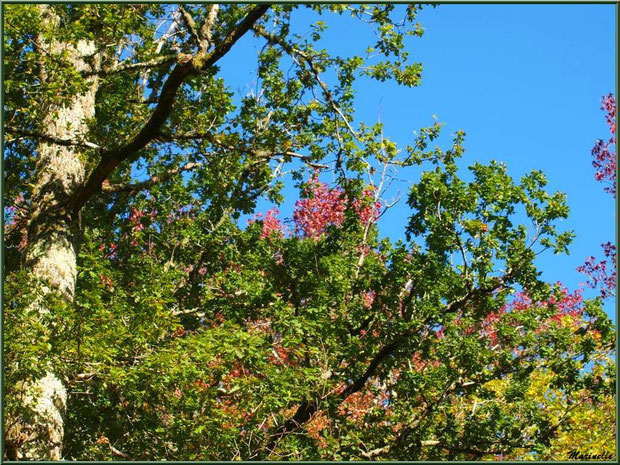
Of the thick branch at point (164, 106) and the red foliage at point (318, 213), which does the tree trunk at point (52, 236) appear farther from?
the red foliage at point (318, 213)

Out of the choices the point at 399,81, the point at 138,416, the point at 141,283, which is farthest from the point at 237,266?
the point at 399,81

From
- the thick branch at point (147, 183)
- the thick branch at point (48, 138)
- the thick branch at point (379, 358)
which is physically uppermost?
the thick branch at point (147, 183)

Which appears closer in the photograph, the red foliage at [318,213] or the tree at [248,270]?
the tree at [248,270]

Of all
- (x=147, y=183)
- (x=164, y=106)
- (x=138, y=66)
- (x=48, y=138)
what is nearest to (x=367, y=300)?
(x=147, y=183)

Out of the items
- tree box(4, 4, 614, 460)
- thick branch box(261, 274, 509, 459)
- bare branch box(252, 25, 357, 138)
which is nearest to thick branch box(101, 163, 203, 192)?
tree box(4, 4, 614, 460)

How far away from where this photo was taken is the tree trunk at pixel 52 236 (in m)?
9.16

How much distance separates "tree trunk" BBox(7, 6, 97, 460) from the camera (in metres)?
9.16

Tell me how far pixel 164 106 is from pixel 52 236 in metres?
2.90

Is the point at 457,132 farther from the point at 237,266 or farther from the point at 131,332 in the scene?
the point at 131,332

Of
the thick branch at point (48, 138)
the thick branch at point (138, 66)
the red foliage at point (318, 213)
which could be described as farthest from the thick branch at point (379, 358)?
the red foliage at point (318, 213)

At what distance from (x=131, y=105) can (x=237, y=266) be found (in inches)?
139

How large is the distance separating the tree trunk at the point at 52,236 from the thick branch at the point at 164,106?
1.49ft

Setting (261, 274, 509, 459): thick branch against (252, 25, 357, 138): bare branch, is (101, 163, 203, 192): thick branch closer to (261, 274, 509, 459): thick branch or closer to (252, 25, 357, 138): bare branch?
(252, 25, 357, 138): bare branch

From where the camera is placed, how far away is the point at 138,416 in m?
11.5
